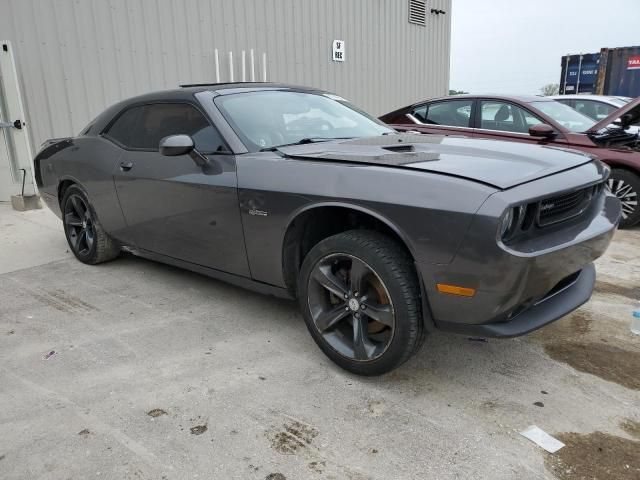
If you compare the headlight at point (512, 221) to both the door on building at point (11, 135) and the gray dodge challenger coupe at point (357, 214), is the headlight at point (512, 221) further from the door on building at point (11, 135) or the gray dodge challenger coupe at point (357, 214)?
the door on building at point (11, 135)

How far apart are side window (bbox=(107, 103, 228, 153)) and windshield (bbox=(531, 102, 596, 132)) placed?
426 centimetres

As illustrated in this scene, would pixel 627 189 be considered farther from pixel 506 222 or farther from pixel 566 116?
pixel 506 222

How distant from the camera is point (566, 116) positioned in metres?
6.12

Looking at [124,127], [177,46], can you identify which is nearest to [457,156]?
[124,127]

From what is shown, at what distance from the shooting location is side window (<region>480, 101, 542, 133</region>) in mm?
6016

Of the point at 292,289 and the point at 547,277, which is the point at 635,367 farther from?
the point at 292,289

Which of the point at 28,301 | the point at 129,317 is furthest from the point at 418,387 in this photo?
the point at 28,301

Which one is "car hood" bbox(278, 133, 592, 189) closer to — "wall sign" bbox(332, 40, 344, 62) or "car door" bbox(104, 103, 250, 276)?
"car door" bbox(104, 103, 250, 276)

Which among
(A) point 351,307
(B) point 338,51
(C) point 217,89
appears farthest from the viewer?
(B) point 338,51

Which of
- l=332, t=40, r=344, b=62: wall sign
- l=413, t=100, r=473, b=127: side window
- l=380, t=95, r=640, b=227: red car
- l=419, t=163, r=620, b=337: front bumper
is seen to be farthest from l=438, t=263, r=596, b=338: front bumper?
l=332, t=40, r=344, b=62: wall sign

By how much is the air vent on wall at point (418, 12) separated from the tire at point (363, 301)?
11883 millimetres

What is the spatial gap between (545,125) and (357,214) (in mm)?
3666

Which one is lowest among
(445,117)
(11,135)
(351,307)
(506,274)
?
(351,307)

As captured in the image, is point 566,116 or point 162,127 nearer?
point 162,127
